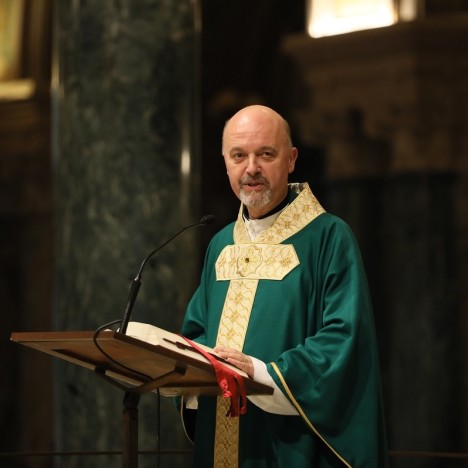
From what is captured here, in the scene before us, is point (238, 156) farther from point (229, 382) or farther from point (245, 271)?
point (229, 382)

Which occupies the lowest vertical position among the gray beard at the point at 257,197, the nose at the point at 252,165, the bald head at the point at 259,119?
the gray beard at the point at 257,197

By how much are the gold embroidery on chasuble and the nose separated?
0.69 feet

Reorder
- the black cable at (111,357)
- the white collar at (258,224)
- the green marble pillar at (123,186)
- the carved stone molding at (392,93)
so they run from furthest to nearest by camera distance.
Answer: the carved stone molding at (392,93) < the green marble pillar at (123,186) < the white collar at (258,224) < the black cable at (111,357)

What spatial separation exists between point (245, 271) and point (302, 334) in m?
0.29

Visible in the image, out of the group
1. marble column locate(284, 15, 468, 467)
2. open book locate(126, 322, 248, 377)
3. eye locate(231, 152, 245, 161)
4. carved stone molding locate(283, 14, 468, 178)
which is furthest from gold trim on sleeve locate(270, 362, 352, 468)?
carved stone molding locate(283, 14, 468, 178)

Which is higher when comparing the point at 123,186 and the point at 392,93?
the point at 392,93

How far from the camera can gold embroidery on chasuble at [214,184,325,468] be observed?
3602mm

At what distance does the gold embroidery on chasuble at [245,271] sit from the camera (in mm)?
3602

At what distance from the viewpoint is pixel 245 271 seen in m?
3.71

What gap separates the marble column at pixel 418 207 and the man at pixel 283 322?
523 cm

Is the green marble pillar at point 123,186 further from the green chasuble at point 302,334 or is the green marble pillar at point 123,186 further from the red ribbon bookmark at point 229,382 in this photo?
the red ribbon bookmark at point 229,382

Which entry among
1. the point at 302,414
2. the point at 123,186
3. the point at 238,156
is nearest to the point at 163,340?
the point at 302,414

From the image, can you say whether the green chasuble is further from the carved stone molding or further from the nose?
the carved stone molding

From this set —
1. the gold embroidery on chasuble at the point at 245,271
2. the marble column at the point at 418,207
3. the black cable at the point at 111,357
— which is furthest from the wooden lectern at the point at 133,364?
the marble column at the point at 418,207
